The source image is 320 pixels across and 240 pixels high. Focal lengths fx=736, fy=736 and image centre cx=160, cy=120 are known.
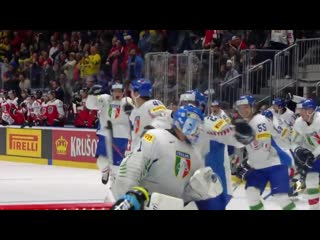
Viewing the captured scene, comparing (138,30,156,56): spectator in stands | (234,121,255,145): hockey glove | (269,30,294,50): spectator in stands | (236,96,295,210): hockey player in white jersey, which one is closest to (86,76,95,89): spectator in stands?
(138,30,156,56): spectator in stands

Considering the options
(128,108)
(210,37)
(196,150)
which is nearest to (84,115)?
(210,37)

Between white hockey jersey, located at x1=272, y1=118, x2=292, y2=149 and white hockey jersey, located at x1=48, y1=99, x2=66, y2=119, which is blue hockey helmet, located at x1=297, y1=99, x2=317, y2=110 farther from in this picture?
white hockey jersey, located at x1=48, y1=99, x2=66, y2=119

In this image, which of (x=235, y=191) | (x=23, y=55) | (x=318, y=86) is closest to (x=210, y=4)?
(x=235, y=191)

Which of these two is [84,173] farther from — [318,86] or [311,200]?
[311,200]

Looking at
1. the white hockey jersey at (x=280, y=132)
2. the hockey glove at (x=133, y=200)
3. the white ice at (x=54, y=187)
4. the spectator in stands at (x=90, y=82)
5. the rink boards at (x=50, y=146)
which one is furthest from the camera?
the spectator in stands at (x=90, y=82)

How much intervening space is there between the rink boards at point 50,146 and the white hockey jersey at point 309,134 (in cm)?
629

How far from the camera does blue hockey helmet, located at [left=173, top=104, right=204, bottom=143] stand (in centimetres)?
453

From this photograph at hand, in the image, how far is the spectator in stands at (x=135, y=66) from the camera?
16367 millimetres

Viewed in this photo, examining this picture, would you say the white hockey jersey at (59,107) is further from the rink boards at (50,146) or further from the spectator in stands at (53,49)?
the spectator in stands at (53,49)

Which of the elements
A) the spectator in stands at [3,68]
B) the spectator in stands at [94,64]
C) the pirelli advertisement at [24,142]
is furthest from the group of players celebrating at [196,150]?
the spectator in stands at [3,68]

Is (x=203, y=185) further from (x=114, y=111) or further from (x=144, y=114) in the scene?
(x=114, y=111)

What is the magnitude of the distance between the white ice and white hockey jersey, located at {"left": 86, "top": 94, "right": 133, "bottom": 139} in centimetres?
98

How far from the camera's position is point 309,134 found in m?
9.30

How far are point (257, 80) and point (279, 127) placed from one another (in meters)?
5.83
